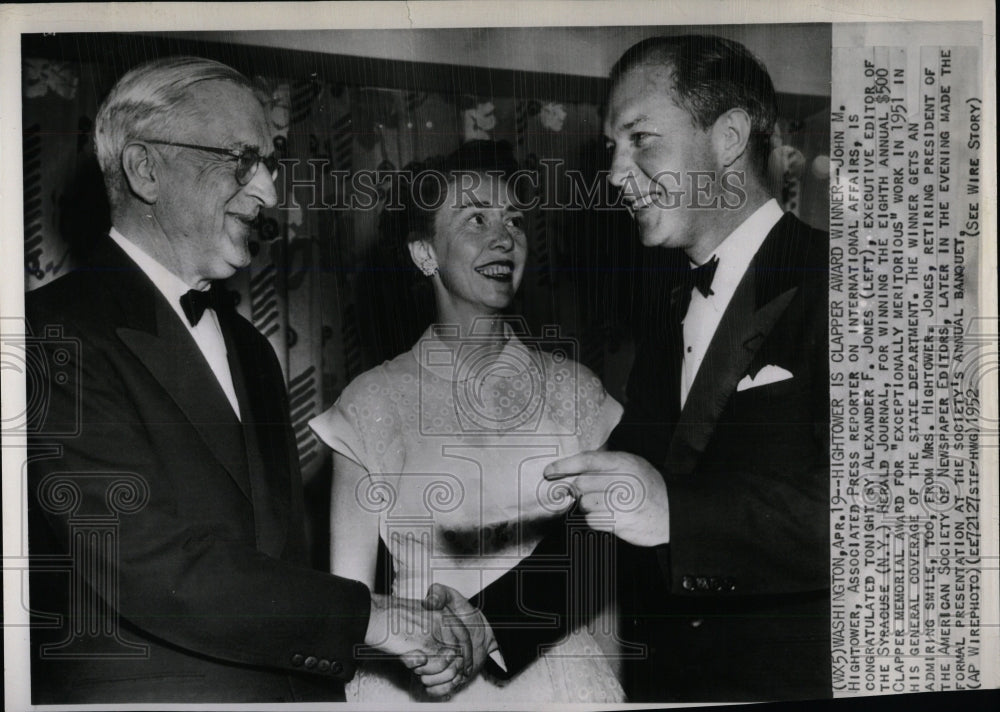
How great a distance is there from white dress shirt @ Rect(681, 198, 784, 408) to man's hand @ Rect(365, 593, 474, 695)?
0.86 metres

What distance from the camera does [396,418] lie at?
2.47 m

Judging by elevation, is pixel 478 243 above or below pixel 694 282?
above

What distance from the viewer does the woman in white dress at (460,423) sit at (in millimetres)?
2471

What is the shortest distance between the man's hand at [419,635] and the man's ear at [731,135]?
1.39 metres

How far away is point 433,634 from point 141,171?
1.43 m

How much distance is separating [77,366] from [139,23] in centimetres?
93

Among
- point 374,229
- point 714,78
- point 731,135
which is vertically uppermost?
point 714,78

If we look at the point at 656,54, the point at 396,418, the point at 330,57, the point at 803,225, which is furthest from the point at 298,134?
the point at 803,225

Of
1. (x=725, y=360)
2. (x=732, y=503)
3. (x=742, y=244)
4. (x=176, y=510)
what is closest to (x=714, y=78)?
(x=742, y=244)

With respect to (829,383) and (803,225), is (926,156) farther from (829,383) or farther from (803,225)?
(829,383)

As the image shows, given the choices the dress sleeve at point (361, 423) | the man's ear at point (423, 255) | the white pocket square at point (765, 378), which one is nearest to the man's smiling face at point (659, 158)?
the white pocket square at point (765, 378)

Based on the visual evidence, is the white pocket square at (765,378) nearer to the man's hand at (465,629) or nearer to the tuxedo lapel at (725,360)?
the tuxedo lapel at (725,360)

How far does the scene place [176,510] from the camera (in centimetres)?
246

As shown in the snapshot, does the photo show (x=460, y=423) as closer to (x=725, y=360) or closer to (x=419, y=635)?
(x=419, y=635)
